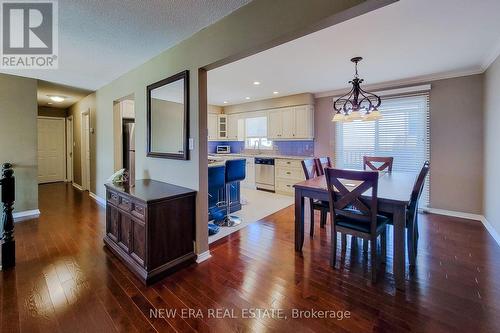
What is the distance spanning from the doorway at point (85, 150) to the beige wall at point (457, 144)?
7426mm

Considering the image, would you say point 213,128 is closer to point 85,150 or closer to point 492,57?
point 85,150

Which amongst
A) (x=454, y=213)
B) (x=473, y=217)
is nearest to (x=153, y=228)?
(x=454, y=213)

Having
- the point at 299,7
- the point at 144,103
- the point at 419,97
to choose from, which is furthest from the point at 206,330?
the point at 419,97

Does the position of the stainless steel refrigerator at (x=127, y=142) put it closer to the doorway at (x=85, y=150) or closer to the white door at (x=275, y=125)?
the doorway at (x=85, y=150)

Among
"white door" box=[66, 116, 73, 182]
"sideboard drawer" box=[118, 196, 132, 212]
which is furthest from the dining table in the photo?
"white door" box=[66, 116, 73, 182]

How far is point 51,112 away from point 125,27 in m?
7.00

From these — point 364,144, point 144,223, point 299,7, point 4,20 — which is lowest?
point 144,223

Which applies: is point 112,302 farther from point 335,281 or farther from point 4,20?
Result: point 4,20

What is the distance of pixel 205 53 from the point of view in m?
2.33

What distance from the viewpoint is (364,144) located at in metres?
4.96

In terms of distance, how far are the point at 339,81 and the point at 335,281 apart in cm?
368

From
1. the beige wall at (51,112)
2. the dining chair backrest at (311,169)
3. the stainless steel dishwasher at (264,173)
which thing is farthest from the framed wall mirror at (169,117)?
the beige wall at (51,112)

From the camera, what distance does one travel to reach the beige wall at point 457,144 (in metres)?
3.83

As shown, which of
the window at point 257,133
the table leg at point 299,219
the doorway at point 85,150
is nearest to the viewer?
the table leg at point 299,219
